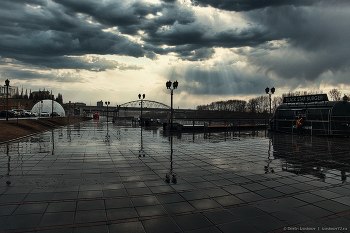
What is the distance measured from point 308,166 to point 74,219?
9513 mm

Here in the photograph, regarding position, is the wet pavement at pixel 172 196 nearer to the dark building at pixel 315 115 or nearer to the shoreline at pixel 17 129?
the shoreline at pixel 17 129

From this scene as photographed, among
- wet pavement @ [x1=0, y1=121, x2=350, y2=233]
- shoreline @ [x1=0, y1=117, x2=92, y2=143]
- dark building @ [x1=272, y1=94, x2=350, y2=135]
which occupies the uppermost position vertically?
dark building @ [x1=272, y1=94, x2=350, y2=135]

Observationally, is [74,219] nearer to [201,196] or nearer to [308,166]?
[201,196]

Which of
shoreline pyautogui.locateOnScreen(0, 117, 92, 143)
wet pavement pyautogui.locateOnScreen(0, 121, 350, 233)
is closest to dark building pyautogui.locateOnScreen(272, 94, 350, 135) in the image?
wet pavement pyautogui.locateOnScreen(0, 121, 350, 233)

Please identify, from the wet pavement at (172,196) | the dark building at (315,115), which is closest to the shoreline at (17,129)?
the wet pavement at (172,196)

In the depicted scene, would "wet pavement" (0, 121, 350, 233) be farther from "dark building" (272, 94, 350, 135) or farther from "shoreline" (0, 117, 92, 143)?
"dark building" (272, 94, 350, 135)

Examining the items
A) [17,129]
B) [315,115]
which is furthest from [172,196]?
[17,129]

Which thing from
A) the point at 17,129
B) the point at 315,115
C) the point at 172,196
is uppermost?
the point at 315,115

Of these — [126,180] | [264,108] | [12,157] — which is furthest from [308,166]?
[264,108]

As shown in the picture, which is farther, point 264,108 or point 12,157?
point 264,108

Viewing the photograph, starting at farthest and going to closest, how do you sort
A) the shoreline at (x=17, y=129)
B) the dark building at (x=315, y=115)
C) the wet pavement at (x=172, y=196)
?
the dark building at (x=315, y=115) < the shoreline at (x=17, y=129) < the wet pavement at (x=172, y=196)

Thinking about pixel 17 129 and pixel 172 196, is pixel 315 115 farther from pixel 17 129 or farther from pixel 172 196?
pixel 17 129

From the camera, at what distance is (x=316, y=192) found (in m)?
6.58

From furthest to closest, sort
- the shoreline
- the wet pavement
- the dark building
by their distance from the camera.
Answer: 1. the dark building
2. the shoreline
3. the wet pavement
